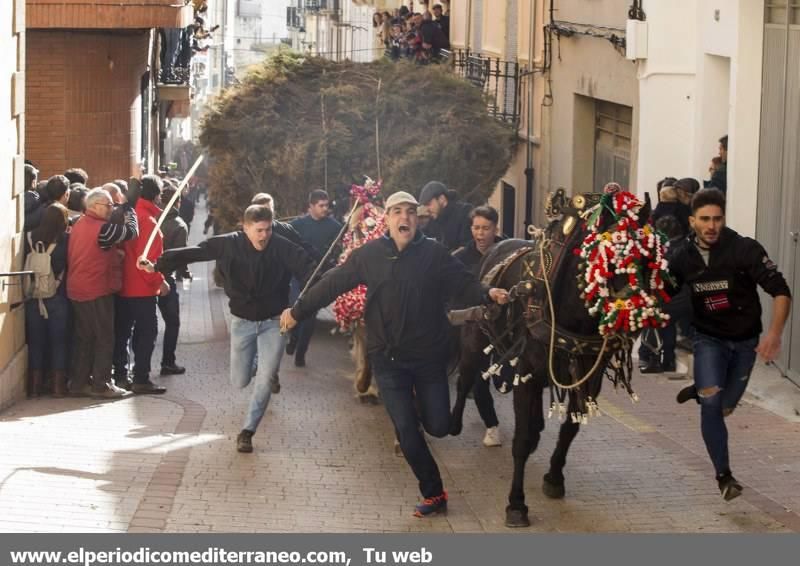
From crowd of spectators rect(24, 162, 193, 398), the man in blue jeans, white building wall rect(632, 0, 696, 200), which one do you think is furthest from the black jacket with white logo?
white building wall rect(632, 0, 696, 200)

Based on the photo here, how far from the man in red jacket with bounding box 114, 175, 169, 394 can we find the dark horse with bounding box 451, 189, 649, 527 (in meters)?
4.76

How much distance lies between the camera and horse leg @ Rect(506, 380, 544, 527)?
9484 mm

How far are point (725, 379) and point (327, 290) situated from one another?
247 centimetres

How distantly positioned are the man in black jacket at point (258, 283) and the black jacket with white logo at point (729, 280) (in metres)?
3.06

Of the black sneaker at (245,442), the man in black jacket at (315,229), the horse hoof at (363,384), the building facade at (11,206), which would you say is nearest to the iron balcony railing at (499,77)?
the man in black jacket at (315,229)

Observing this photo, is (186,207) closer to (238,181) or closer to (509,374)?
(238,181)

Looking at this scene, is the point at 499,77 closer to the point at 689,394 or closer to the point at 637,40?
the point at 637,40

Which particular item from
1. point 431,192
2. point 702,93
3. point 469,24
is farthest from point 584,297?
point 469,24

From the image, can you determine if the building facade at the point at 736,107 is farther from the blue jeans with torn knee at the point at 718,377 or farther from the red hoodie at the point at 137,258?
the red hoodie at the point at 137,258

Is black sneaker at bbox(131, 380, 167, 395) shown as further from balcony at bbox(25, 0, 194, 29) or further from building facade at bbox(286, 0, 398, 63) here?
building facade at bbox(286, 0, 398, 63)

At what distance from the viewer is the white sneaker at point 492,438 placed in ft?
38.7

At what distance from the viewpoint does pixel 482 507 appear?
1002 cm

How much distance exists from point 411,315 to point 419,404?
59 centimetres

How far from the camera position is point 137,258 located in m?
14.0
